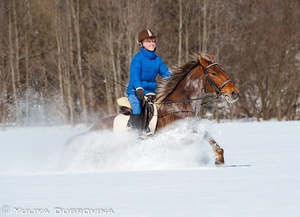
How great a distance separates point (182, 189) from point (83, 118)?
30.0 m

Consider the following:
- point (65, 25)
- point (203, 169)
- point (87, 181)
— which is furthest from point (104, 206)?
point (65, 25)

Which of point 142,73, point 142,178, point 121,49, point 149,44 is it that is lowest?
point 142,178

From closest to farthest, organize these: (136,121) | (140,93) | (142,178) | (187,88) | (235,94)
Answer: (142,178)
(235,94)
(140,93)
(136,121)
(187,88)

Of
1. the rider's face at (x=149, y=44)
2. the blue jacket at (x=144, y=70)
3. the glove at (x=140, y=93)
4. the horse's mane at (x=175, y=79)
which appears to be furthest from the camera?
the horse's mane at (x=175, y=79)

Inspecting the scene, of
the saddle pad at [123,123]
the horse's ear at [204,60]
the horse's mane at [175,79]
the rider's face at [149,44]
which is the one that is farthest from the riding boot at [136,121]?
the horse's ear at [204,60]

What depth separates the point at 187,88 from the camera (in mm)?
12492

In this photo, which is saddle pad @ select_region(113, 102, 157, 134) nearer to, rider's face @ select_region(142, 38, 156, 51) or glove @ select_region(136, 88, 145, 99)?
glove @ select_region(136, 88, 145, 99)

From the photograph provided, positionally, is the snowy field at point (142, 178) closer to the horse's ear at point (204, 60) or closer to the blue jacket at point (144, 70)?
the blue jacket at point (144, 70)

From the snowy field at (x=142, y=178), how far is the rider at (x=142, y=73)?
47cm

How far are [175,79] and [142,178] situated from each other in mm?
2469

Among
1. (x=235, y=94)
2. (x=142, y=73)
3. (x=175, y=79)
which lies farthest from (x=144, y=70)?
(x=235, y=94)

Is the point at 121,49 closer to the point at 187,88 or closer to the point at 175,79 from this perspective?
the point at 175,79

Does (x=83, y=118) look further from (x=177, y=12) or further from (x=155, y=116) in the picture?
(x=155, y=116)

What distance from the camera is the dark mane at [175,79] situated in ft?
41.1
